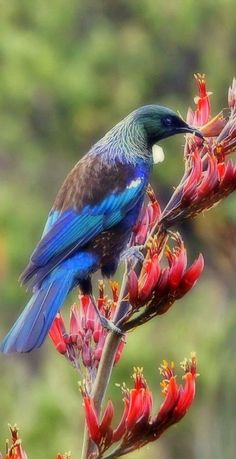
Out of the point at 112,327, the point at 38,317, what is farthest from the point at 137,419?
the point at 38,317

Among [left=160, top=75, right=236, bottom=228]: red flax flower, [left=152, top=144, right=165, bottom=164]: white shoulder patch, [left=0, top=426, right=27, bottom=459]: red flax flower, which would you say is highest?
[left=152, top=144, right=165, bottom=164]: white shoulder patch

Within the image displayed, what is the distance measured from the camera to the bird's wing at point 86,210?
3.45 m

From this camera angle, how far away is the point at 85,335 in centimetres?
314

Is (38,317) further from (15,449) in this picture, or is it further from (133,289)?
(15,449)

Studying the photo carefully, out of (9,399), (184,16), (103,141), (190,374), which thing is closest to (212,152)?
(190,374)

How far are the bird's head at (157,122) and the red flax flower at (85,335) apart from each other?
0.53m

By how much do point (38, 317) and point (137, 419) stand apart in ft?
1.59

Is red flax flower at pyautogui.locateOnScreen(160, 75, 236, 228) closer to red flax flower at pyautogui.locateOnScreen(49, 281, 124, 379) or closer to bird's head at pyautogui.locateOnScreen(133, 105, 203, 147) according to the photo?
red flax flower at pyautogui.locateOnScreen(49, 281, 124, 379)

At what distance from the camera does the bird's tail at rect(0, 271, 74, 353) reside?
10.1ft

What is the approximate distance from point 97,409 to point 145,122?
106 centimetres

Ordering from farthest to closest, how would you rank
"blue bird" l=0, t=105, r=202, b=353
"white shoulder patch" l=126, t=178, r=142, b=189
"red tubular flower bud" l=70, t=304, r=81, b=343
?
"white shoulder patch" l=126, t=178, r=142, b=189
"blue bird" l=0, t=105, r=202, b=353
"red tubular flower bud" l=70, t=304, r=81, b=343

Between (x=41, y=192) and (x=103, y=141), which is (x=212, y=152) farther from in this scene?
(x=41, y=192)

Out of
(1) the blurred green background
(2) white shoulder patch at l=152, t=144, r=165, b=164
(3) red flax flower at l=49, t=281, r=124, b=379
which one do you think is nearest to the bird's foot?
(3) red flax flower at l=49, t=281, r=124, b=379

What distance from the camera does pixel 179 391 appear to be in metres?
2.86
